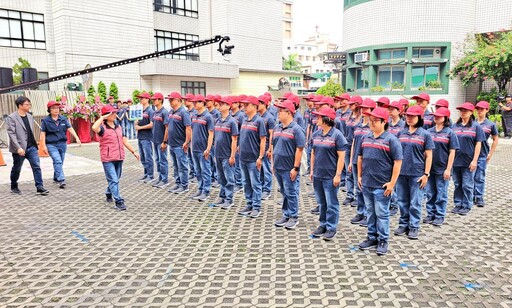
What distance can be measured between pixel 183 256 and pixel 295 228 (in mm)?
1876

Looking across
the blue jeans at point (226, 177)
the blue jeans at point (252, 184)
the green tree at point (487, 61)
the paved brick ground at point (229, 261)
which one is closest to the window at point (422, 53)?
the green tree at point (487, 61)

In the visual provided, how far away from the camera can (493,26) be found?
75.2 feet

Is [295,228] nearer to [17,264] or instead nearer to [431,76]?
A: [17,264]

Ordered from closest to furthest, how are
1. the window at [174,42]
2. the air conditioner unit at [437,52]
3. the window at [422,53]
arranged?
1. the air conditioner unit at [437,52]
2. the window at [422,53]
3. the window at [174,42]

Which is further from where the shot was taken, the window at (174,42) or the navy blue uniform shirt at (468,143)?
the window at (174,42)

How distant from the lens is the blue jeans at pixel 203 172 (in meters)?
7.99

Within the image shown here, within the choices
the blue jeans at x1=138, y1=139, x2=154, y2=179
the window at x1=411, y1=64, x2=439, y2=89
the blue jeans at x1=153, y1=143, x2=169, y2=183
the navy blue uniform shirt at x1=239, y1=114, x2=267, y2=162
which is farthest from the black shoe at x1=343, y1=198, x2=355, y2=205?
the window at x1=411, y1=64, x2=439, y2=89

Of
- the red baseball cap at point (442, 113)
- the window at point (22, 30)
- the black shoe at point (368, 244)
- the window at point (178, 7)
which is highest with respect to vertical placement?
the window at point (178, 7)

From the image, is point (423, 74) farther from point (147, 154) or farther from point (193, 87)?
A: point (147, 154)

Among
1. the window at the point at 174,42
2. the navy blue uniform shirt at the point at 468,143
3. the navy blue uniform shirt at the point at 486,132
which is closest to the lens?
the navy blue uniform shirt at the point at 468,143

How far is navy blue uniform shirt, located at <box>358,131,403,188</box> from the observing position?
507cm

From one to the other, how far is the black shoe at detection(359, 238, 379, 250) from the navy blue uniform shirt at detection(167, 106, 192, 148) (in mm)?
4411

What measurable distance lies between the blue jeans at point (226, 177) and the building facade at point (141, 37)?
66.7ft

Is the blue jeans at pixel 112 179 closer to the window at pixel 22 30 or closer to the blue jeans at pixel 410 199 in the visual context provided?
the blue jeans at pixel 410 199
